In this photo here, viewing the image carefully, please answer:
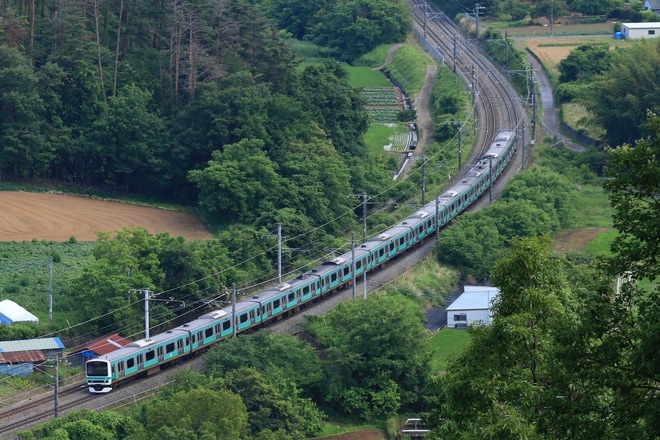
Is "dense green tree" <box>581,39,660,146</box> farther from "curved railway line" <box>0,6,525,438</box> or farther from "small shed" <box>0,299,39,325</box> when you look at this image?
"small shed" <box>0,299,39,325</box>

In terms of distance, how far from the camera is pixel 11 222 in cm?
6550

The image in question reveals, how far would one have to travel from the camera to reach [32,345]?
46.9 meters

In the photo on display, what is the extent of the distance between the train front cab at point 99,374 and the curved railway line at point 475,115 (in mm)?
362

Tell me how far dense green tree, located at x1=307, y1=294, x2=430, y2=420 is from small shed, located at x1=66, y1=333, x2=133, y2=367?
7.84 m

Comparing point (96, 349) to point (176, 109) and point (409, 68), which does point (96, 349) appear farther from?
point (409, 68)

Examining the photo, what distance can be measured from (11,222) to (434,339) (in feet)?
82.1

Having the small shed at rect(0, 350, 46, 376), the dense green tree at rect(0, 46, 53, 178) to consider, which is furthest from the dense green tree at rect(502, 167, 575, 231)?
the small shed at rect(0, 350, 46, 376)

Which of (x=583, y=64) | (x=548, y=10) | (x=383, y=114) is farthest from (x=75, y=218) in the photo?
(x=548, y=10)

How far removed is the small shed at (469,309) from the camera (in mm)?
53906

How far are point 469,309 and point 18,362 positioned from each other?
19296mm

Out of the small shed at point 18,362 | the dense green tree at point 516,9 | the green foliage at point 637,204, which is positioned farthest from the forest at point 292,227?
the dense green tree at point 516,9

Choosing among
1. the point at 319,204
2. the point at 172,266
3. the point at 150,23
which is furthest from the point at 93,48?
the point at 172,266

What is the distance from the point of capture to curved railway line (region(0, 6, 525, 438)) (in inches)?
1668

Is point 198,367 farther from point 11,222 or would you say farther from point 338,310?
point 11,222
